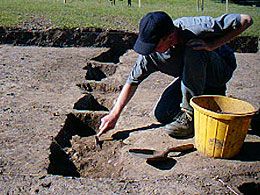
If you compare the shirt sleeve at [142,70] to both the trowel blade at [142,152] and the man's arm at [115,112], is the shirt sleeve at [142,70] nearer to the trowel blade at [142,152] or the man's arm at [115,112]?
the man's arm at [115,112]

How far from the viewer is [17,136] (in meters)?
4.12

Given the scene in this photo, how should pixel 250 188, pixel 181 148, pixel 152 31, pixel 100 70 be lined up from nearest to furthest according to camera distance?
pixel 250 188 < pixel 152 31 < pixel 181 148 < pixel 100 70

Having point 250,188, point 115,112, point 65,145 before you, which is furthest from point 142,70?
point 250,188

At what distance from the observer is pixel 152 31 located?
142 inches

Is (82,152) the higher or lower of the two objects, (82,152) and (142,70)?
the lower

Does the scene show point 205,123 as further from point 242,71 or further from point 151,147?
point 242,71

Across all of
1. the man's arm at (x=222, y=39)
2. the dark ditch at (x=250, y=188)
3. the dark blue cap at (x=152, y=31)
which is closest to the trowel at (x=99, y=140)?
the dark blue cap at (x=152, y=31)

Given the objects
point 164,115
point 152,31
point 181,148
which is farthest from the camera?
point 164,115

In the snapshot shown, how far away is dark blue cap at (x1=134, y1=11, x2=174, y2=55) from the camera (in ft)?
11.8

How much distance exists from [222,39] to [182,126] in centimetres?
81

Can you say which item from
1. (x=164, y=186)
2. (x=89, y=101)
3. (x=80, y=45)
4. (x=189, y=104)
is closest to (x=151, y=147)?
(x=189, y=104)

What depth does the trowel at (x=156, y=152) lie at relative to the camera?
374 centimetres

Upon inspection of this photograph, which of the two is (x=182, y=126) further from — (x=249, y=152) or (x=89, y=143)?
(x=89, y=143)

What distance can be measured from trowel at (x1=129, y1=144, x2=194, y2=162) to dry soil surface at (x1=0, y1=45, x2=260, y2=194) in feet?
0.16
